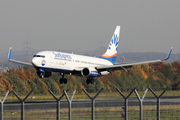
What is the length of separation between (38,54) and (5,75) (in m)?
21.0

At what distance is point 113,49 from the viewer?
7431cm

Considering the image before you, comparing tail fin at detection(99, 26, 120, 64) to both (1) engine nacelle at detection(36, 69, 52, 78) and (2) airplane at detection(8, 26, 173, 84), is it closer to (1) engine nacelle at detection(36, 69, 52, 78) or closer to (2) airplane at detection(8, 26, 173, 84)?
(2) airplane at detection(8, 26, 173, 84)

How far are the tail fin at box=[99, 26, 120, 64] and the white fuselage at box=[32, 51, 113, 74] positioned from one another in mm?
13162

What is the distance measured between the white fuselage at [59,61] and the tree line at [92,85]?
3.01 metres

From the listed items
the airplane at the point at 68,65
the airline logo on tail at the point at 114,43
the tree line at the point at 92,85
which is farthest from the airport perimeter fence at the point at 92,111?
the airline logo on tail at the point at 114,43

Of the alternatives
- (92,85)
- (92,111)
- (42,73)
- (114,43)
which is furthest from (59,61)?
(92,111)

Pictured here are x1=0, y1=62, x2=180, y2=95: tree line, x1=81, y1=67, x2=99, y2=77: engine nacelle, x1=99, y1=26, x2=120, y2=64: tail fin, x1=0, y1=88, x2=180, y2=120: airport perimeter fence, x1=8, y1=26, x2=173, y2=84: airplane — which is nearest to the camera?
x1=0, y1=88, x2=180, y2=120: airport perimeter fence

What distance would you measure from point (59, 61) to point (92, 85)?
13387 millimetres

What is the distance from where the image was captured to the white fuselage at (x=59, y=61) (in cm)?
4778

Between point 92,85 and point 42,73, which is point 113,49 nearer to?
point 92,85

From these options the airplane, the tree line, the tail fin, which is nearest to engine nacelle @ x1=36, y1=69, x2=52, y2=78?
the airplane

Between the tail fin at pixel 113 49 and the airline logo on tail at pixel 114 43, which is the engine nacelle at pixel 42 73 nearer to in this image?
the tail fin at pixel 113 49

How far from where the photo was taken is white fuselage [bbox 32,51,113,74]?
47.8 m

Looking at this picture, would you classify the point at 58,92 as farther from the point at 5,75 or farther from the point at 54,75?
the point at 5,75
